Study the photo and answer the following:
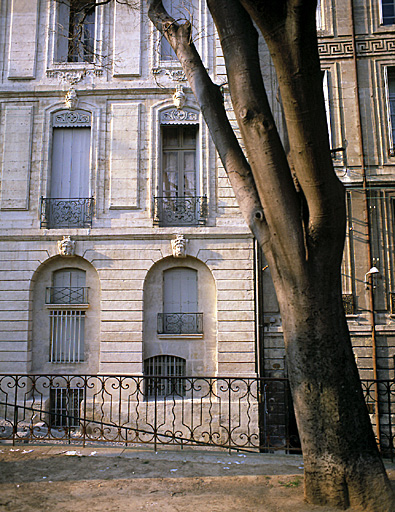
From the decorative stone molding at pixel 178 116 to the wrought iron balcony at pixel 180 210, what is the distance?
7.66 feet

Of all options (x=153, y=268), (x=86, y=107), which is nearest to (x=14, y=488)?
(x=153, y=268)

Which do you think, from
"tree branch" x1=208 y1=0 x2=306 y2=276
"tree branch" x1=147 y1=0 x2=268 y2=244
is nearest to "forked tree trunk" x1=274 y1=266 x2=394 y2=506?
"tree branch" x1=208 y1=0 x2=306 y2=276

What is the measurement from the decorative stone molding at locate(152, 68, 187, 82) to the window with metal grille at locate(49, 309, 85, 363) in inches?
289

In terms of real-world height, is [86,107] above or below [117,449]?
above

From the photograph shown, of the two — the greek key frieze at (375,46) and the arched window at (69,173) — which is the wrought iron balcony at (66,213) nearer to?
the arched window at (69,173)

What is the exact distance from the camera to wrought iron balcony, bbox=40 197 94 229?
12859 mm

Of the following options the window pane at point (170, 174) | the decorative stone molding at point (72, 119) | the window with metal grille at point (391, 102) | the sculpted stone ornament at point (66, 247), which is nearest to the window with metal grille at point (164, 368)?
the sculpted stone ornament at point (66, 247)

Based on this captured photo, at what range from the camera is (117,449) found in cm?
675

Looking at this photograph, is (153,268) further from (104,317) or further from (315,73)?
(315,73)

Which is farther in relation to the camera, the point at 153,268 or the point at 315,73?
the point at 153,268

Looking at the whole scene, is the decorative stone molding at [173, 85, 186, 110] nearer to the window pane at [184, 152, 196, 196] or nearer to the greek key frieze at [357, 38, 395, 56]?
the window pane at [184, 152, 196, 196]

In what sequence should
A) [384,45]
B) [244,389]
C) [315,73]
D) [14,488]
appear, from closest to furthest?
[315,73] → [14,488] → [244,389] → [384,45]

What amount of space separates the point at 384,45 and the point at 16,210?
1215 centimetres

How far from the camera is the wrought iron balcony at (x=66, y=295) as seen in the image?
41.8ft
